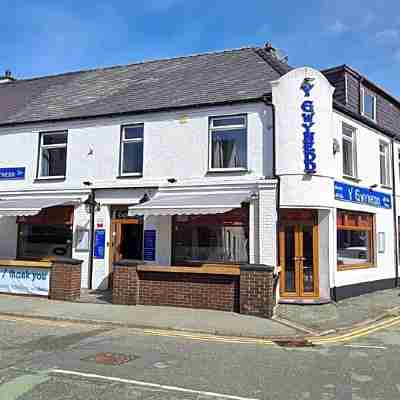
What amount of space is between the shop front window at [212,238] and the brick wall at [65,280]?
9.81 feet

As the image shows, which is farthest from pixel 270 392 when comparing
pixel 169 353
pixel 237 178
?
pixel 237 178

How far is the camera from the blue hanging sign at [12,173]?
1605cm

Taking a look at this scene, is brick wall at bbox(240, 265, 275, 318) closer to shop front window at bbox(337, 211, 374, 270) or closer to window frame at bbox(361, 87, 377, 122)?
shop front window at bbox(337, 211, 374, 270)

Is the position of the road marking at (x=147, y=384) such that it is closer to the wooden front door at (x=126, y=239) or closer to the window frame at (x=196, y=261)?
the window frame at (x=196, y=261)

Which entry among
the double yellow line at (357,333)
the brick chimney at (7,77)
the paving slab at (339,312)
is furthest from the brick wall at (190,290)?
the brick chimney at (7,77)

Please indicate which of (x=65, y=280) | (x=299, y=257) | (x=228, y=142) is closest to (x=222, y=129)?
(x=228, y=142)

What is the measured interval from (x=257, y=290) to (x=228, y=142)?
4.99m

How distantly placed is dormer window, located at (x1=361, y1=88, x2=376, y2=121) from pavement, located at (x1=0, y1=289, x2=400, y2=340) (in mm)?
7723

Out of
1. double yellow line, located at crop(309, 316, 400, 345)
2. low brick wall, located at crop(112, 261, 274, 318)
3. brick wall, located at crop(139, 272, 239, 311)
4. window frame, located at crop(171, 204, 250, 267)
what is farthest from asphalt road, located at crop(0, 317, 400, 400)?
window frame, located at crop(171, 204, 250, 267)

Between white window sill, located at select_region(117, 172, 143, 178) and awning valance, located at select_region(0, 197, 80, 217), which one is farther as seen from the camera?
white window sill, located at select_region(117, 172, 143, 178)

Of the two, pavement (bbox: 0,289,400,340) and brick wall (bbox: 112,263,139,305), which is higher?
brick wall (bbox: 112,263,139,305)

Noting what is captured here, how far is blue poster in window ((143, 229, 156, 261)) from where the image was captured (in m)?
14.0

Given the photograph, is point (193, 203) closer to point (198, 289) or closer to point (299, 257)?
point (198, 289)

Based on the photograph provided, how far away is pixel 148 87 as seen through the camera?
16.4 m
